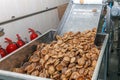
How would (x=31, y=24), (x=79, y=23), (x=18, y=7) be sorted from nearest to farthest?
(x=79, y=23) → (x=18, y=7) → (x=31, y=24)

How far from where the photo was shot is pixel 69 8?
8.00ft

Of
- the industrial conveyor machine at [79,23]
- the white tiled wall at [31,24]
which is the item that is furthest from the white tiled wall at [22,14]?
the industrial conveyor machine at [79,23]

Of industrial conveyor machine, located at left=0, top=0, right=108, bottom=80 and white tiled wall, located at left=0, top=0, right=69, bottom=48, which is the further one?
white tiled wall, located at left=0, top=0, right=69, bottom=48

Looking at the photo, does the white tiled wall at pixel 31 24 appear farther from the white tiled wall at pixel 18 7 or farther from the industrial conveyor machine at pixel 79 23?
the industrial conveyor machine at pixel 79 23

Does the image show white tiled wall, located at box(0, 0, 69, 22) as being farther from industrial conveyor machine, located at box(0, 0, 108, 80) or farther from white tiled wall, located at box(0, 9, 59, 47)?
industrial conveyor machine, located at box(0, 0, 108, 80)

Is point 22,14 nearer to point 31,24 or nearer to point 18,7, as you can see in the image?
point 18,7

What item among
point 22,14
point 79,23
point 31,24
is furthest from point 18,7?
point 79,23

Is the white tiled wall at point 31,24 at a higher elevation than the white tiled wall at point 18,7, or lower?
lower

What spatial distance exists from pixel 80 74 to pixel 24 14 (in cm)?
160

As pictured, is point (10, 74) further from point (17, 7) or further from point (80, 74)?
point (17, 7)

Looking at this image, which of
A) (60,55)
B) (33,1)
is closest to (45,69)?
(60,55)

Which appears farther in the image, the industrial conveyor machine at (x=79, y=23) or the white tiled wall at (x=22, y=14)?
the white tiled wall at (x=22, y=14)

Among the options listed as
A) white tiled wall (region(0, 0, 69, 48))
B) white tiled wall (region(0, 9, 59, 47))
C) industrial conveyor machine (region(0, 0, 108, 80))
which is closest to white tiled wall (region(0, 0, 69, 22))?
white tiled wall (region(0, 0, 69, 48))

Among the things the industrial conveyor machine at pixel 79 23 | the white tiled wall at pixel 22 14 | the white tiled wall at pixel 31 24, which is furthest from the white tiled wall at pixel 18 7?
the industrial conveyor machine at pixel 79 23
